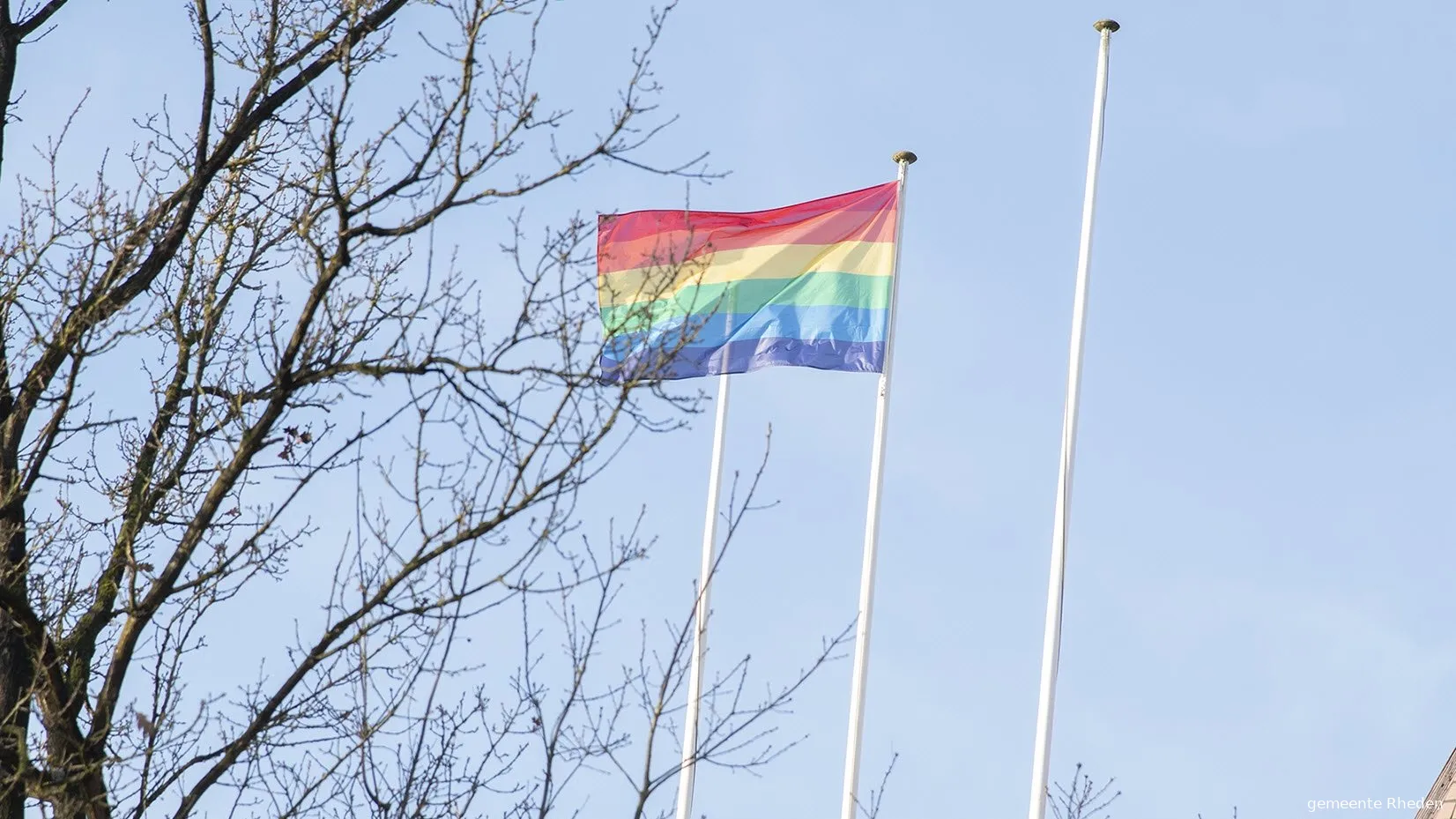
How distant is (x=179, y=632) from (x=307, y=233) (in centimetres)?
162

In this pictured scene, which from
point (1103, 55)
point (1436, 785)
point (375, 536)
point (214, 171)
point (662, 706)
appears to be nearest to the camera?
point (662, 706)

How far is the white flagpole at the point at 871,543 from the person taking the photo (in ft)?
44.4

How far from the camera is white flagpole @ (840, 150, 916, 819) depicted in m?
13.5

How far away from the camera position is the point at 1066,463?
13320mm

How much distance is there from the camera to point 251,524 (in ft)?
25.1

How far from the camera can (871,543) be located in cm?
1432

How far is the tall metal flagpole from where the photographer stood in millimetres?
12453

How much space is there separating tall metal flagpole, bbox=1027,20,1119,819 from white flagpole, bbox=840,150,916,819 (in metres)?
1.36

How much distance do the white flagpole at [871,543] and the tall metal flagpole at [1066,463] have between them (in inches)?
53.4

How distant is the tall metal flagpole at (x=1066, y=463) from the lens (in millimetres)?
12453

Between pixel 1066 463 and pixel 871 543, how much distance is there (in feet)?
5.63

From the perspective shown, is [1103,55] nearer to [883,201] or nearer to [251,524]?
[883,201]

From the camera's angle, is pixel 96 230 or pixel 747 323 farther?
pixel 747 323

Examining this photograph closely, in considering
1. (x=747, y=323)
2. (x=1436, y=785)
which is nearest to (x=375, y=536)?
(x=747, y=323)
